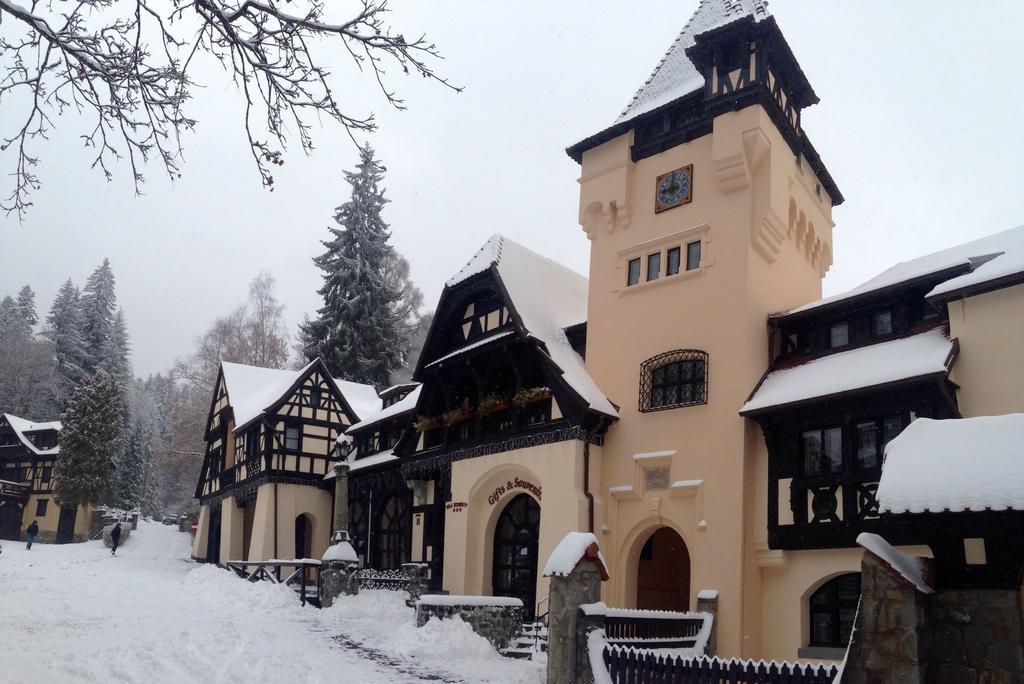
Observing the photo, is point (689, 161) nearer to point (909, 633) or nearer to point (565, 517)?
point (565, 517)

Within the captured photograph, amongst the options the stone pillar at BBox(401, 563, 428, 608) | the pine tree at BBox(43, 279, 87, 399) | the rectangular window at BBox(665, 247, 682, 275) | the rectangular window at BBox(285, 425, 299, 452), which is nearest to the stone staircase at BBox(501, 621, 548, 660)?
the stone pillar at BBox(401, 563, 428, 608)

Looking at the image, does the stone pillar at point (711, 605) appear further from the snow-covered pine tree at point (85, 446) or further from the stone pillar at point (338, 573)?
the snow-covered pine tree at point (85, 446)

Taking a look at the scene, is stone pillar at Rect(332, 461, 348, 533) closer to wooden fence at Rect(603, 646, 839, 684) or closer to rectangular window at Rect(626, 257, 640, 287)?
rectangular window at Rect(626, 257, 640, 287)

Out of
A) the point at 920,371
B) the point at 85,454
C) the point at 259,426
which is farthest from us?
the point at 85,454

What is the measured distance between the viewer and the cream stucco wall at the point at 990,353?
14.8m

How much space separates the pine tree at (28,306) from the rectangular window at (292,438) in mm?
51913

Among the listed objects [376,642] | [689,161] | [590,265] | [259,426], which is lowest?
[376,642]

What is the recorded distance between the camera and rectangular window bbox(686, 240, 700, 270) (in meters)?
20.2

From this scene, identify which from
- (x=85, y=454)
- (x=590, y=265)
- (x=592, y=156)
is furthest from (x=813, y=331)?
(x=85, y=454)

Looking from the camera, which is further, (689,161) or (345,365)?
(345,365)

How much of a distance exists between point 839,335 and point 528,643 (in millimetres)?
8701

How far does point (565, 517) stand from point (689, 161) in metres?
8.58

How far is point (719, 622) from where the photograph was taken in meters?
17.1

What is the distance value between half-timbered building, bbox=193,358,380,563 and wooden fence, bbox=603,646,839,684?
23.6 m
